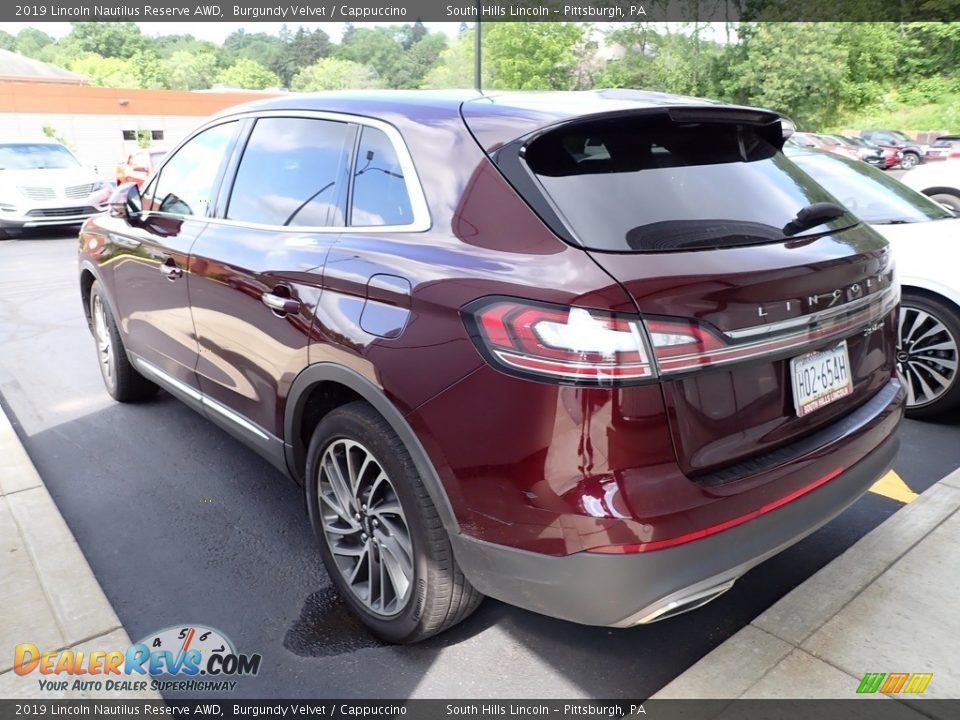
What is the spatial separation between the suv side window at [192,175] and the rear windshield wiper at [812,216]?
2.53 meters

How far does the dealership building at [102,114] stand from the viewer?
128 ft

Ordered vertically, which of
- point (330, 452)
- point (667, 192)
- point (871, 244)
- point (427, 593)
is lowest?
point (427, 593)

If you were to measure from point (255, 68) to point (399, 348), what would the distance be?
132 m

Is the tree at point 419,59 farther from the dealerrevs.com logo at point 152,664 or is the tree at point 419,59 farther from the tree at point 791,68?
the dealerrevs.com logo at point 152,664

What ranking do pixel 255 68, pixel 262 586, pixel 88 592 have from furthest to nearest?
pixel 255 68, pixel 262 586, pixel 88 592

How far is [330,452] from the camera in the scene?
106 inches

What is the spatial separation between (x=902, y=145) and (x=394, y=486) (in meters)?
40.2

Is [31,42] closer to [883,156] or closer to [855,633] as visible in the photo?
[883,156]

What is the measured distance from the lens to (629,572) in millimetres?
1922

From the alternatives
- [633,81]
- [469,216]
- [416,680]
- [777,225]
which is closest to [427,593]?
[416,680]

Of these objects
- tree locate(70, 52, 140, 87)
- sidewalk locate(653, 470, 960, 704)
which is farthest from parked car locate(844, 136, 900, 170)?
tree locate(70, 52, 140, 87)

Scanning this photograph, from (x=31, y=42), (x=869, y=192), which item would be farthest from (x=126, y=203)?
(x=31, y=42)

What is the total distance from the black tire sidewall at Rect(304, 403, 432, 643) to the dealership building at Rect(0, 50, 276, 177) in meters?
40.8

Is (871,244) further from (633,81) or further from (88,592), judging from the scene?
(633,81)
